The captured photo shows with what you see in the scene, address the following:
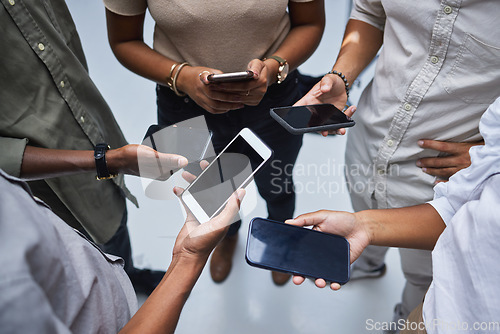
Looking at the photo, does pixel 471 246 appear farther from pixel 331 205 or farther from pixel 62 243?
pixel 331 205

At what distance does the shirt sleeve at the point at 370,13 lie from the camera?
2.46 feet

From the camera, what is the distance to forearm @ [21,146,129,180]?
0.65m

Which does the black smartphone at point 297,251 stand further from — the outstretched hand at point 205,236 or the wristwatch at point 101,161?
the wristwatch at point 101,161

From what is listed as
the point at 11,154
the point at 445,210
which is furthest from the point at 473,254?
the point at 11,154

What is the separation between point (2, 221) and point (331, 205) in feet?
4.15

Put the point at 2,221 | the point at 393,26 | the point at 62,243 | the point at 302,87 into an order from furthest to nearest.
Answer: the point at 302,87, the point at 393,26, the point at 62,243, the point at 2,221

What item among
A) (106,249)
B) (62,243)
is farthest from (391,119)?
(106,249)

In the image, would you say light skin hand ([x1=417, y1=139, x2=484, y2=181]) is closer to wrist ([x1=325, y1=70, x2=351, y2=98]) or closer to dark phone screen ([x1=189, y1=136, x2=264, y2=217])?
wrist ([x1=325, y1=70, x2=351, y2=98])

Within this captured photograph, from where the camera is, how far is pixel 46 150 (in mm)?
676

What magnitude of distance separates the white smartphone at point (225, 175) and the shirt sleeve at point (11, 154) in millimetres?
321

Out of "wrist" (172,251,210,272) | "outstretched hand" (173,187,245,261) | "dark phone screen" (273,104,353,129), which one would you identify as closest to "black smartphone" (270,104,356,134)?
"dark phone screen" (273,104,353,129)

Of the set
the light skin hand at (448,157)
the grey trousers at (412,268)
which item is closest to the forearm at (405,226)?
the light skin hand at (448,157)

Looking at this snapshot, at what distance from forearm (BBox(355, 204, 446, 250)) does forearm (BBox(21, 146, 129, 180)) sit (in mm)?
541

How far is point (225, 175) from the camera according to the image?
0.72 m
